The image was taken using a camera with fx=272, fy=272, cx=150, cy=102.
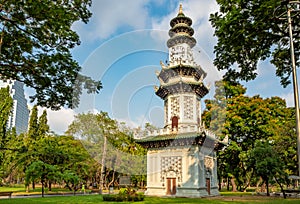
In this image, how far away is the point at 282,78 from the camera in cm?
1094

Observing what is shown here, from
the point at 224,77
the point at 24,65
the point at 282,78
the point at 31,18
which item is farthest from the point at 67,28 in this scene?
the point at 282,78

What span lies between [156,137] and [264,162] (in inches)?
390

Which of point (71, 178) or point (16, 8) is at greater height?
point (16, 8)

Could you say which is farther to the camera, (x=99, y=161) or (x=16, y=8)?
(x=99, y=161)

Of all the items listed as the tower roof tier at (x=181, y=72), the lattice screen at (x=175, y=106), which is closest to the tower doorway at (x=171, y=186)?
the lattice screen at (x=175, y=106)

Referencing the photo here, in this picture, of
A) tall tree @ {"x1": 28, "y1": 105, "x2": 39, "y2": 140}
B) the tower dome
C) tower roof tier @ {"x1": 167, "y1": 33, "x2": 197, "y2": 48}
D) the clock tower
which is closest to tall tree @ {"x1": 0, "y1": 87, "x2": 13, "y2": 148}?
tall tree @ {"x1": 28, "y1": 105, "x2": 39, "y2": 140}

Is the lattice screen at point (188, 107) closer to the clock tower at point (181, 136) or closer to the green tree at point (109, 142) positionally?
the clock tower at point (181, 136)

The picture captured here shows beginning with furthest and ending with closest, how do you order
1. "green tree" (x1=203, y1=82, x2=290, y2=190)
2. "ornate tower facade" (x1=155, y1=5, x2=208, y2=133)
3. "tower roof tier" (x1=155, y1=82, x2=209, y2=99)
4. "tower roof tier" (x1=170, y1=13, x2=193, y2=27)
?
"green tree" (x1=203, y1=82, x2=290, y2=190) → "tower roof tier" (x1=170, y1=13, x2=193, y2=27) → "tower roof tier" (x1=155, y1=82, x2=209, y2=99) → "ornate tower facade" (x1=155, y1=5, x2=208, y2=133)

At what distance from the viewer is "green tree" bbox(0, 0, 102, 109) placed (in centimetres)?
817

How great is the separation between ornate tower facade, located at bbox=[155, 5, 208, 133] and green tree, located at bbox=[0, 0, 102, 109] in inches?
645

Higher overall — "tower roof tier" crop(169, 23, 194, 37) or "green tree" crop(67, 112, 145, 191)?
"tower roof tier" crop(169, 23, 194, 37)

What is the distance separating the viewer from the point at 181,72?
27.6 meters

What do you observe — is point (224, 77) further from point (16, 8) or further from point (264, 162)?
point (264, 162)

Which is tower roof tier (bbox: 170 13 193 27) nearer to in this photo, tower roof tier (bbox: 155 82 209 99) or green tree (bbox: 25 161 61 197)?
tower roof tier (bbox: 155 82 209 99)
